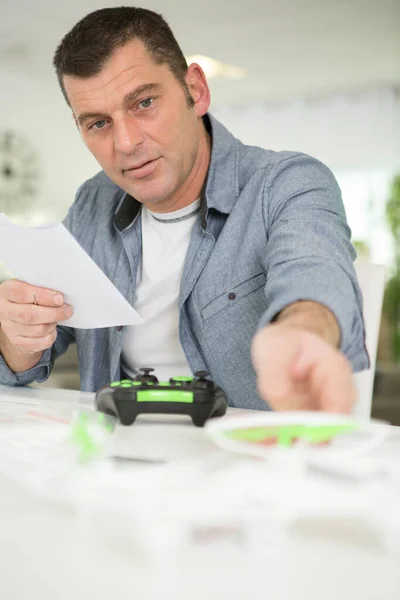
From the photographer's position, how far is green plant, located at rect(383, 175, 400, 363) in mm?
6453

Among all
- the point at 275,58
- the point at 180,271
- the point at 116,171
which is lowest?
the point at 180,271

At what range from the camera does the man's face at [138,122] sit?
1.23 meters

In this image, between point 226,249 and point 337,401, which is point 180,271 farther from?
point 337,401

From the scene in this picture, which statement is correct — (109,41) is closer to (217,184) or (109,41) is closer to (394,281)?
(217,184)

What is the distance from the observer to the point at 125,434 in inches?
28.2

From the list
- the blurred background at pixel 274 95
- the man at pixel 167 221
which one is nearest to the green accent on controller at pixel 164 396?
the man at pixel 167 221

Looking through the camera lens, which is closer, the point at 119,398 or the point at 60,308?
the point at 119,398

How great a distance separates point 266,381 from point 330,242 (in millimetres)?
387

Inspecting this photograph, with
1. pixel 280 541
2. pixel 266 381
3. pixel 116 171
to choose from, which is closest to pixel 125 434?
pixel 266 381

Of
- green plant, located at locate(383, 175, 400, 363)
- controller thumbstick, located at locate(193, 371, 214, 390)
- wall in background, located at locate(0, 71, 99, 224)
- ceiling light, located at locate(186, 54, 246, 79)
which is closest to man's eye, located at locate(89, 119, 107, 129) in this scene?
controller thumbstick, located at locate(193, 371, 214, 390)

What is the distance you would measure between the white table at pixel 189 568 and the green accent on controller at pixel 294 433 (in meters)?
0.12

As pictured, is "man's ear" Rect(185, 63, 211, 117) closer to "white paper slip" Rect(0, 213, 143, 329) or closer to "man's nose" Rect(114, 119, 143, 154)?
"man's nose" Rect(114, 119, 143, 154)

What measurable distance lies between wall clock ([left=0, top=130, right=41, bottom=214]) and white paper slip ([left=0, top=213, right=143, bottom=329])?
6099mm

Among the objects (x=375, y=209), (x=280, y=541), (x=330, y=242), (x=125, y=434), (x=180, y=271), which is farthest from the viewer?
(x=375, y=209)
